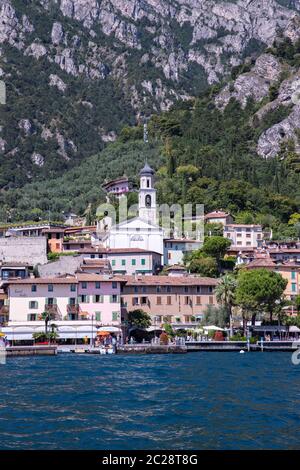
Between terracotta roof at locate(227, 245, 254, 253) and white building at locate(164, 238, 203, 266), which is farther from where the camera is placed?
terracotta roof at locate(227, 245, 254, 253)

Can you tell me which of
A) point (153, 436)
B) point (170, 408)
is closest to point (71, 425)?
point (153, 436)

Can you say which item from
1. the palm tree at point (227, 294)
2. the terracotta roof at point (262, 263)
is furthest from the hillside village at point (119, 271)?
the palm tree at point (227, 294)

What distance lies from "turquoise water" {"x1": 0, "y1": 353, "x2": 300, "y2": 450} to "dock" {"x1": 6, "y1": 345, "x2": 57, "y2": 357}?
9.36 meters

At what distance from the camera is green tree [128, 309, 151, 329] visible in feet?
263

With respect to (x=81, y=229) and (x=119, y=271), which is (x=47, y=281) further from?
(x=81, y=229)

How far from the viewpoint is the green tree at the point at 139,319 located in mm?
80062

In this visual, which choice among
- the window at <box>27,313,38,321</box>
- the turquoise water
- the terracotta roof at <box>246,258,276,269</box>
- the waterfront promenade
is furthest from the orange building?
A: the turquoise water

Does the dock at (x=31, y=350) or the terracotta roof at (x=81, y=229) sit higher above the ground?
the terracotta roof at (x=81, y=229)

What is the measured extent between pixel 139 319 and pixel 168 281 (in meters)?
6.67

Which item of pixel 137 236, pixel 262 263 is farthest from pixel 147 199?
pixel 262 263

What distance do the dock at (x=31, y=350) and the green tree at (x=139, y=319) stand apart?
13726mm

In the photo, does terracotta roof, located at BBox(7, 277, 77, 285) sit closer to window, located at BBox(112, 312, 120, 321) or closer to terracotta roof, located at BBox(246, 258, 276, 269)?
window, located at BBox(112, 312, 120, 321)

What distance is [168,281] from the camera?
8550 centimetres

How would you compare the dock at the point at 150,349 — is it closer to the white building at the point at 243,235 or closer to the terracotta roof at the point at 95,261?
the terracotta roof at the point at 95,261
